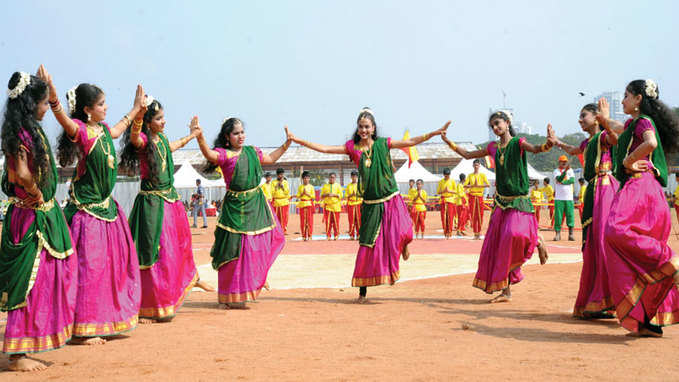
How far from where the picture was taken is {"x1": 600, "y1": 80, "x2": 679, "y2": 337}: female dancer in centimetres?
512

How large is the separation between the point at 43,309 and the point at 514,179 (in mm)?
5238

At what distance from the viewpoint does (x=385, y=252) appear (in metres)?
7.78

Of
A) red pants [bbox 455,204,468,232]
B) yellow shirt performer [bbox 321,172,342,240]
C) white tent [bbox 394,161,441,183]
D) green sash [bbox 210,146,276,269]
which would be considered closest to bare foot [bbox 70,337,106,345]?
green sash [bbox 210,146,276,269]

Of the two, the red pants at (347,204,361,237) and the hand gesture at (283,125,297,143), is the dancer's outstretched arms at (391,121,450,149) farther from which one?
the red pants at (347,204,361,237)

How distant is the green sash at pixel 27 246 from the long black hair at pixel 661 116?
4.96 metres

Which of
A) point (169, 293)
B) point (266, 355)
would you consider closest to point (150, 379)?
point (266, 355)

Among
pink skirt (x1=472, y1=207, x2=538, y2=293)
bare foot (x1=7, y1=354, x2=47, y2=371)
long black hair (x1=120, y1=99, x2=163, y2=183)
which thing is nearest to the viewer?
bare foot (x1=7, y1=354, x2=47, y2=371)

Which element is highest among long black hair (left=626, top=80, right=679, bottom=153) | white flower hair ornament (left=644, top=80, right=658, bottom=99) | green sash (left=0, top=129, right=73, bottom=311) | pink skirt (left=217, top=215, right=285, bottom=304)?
white flower hair ornament (left=644, top=80, right=658, bottom=99)

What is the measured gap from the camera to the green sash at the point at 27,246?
15.1ft

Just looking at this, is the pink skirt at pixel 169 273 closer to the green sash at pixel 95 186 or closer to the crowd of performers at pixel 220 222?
the crowd of performers at pixel 220 222

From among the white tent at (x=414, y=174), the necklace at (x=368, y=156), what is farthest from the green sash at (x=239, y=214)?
the white tent at (x=414, y=174)

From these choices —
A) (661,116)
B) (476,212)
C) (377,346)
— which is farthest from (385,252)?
(476,212)

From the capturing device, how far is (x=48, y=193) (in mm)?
4824

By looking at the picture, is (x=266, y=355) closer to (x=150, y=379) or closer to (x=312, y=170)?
(x=150, y=379)
